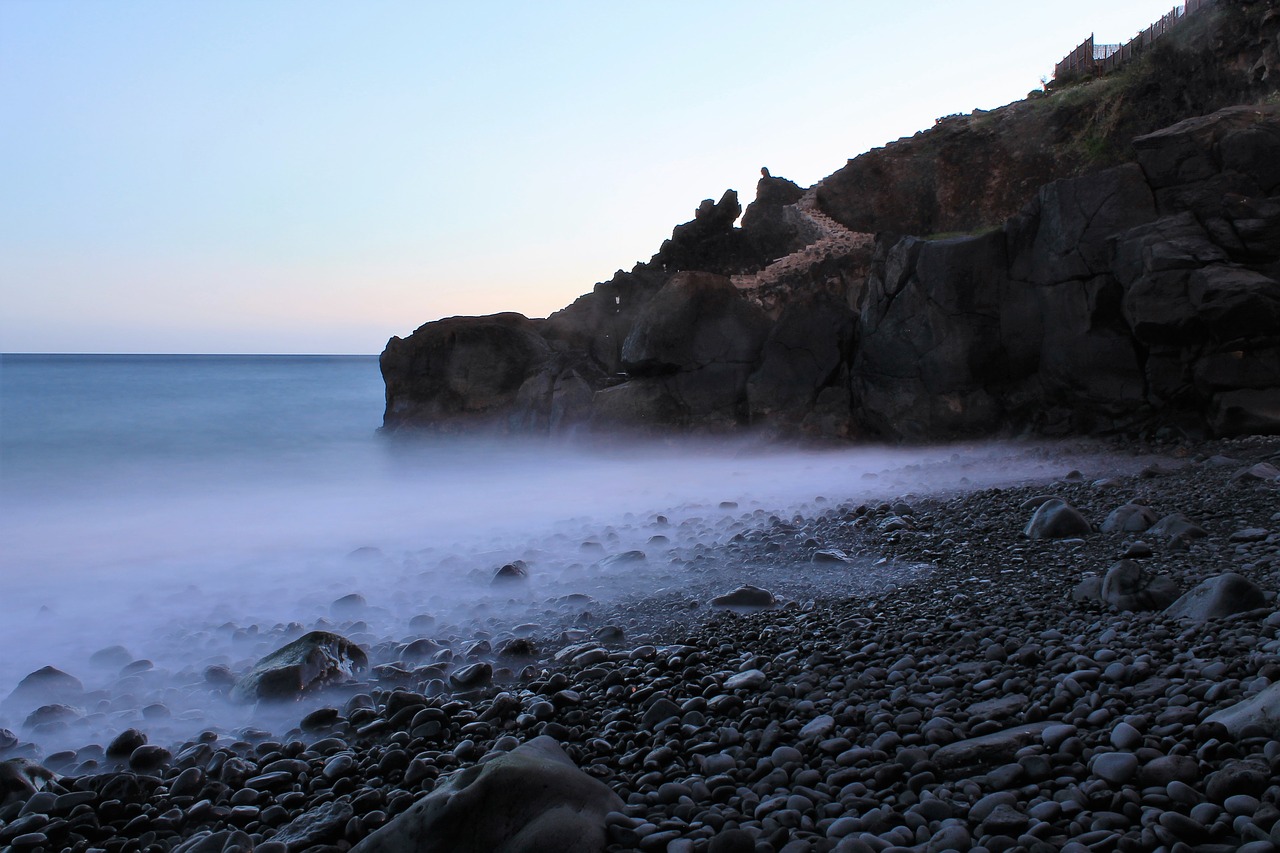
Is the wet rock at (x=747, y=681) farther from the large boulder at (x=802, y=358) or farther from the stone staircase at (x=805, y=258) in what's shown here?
the stone staircase at (x=805, y=258)

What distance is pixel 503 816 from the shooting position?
7.48 feet

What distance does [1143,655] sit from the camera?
301cm

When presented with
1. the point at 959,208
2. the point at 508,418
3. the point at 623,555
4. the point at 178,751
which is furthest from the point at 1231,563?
the point at 959,208

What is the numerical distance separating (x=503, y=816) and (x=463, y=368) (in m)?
14.9

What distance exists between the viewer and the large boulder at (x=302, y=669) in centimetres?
388

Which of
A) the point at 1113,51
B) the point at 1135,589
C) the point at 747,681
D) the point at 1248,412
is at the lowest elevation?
the point at 747,681

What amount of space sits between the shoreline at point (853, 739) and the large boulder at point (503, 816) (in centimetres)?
15

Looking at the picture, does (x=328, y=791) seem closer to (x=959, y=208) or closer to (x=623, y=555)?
(x=623, y=555)

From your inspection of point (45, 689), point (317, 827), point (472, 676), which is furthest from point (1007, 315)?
point (45, 689)

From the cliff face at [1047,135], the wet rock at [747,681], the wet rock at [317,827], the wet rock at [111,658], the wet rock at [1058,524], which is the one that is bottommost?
the wet rock at [111,658]

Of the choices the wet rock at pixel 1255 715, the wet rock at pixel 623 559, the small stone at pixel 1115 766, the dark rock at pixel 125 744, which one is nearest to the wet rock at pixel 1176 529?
the wet rock at pixel 1255 715

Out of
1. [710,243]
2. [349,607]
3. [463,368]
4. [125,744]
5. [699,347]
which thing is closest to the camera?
[125,744]

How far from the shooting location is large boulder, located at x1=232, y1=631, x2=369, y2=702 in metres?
3.88

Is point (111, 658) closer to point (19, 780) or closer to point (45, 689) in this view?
point (45, 689)
